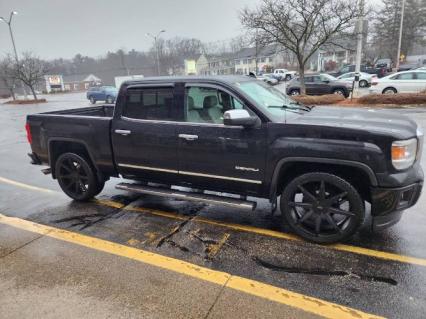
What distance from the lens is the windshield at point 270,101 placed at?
3.88 meters

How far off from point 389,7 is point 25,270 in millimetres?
54228

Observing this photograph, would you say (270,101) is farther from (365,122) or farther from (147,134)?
(147,134)

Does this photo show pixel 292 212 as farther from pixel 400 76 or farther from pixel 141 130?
pixel 400 76

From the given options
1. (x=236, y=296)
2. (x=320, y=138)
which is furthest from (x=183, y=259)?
(x=320, y=138)

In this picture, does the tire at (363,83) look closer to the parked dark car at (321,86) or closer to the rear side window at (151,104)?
the parked dark car at (321,86)

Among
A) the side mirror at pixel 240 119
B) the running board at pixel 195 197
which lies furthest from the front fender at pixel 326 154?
the running board at pixel 195 197

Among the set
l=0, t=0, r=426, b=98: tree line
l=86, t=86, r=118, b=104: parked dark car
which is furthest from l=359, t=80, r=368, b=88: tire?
l=86, t=86, r=118, b=104: parked dark car

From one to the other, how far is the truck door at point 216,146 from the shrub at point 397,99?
14336mm

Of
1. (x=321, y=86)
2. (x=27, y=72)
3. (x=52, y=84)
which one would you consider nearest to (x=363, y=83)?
(x=321, y=86)

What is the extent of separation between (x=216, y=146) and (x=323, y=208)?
1.38 m

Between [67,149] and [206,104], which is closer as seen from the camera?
[206,104]

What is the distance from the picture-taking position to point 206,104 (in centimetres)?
418

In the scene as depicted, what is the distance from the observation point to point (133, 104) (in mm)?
4594

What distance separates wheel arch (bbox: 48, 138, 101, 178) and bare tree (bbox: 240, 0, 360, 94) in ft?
49.3
